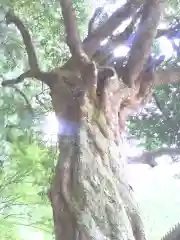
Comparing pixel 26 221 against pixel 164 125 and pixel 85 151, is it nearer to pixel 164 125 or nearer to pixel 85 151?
pixel 164 125

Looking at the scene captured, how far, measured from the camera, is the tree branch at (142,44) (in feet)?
5.98

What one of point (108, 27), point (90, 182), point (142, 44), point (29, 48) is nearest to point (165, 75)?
point (142, 44)

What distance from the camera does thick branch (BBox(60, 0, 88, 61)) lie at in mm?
1754

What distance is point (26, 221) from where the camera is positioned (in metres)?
2.48

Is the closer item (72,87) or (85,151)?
(85,151)

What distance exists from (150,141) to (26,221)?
93 cm

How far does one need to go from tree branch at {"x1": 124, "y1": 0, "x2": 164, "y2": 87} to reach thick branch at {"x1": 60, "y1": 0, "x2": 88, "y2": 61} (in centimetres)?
22

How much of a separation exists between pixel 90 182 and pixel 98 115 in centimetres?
34

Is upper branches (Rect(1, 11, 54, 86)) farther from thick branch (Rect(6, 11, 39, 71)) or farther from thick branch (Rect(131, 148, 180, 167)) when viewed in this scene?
thick branch (Rect(131, 148, 180, 167))

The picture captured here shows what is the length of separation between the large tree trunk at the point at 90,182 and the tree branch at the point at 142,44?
0.25 meters

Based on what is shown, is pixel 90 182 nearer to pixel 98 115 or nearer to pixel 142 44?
pixel 98 115

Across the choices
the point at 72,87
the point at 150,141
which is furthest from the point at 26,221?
the point at 72,87

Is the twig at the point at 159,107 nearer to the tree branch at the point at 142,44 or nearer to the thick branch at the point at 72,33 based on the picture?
the tree branch at the point at 142,44

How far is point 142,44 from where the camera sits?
1.83m
